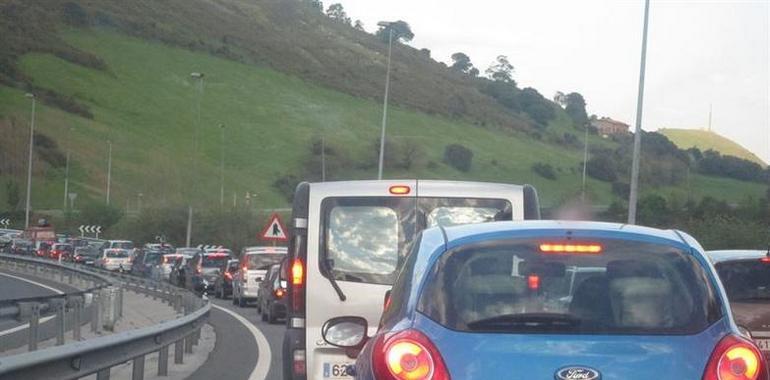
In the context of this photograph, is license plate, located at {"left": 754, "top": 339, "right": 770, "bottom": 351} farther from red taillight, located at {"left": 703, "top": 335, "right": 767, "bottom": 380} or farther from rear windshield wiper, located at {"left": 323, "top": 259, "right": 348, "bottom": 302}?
red taillight, located at {"left": 703, "top": 335, "right": 767, "bottom": 380}

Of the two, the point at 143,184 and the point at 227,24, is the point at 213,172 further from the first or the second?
the point at 227,24

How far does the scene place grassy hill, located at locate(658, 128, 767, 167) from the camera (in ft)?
463

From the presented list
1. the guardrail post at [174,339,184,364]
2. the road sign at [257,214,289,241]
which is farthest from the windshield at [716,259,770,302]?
the road sign at [257,214,289,241]

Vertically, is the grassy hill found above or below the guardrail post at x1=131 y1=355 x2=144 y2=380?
above

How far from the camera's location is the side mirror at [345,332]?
7.85 m

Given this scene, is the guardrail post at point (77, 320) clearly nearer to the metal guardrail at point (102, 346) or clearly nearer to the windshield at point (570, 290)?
the metal guardrail at point (102, 346)

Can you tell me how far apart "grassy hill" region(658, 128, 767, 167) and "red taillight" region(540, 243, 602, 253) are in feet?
438

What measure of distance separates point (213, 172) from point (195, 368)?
82.5 metres

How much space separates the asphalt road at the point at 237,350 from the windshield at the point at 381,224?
19.4ft

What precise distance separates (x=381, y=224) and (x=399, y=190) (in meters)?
0.32

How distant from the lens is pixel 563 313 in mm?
6211

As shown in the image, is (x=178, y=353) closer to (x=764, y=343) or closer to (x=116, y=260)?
(x=764, y=343)

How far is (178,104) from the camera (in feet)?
396

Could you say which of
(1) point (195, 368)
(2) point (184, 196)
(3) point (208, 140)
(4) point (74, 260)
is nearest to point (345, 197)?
(1) point (195, 368)
